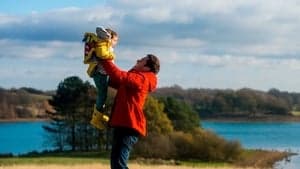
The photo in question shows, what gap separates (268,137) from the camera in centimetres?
13250

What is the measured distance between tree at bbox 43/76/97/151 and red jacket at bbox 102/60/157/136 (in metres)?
87.8

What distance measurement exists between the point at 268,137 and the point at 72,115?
4242 centimetres

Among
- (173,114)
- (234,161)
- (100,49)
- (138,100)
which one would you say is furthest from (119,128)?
(173,114)

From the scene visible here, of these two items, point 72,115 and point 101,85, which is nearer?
point 101,85

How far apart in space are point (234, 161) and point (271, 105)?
118181 mm

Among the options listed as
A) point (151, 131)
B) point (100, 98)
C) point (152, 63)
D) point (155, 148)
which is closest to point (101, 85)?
point (100, 98)

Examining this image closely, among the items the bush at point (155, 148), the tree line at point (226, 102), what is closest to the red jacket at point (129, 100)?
the bush at point (155, 148)

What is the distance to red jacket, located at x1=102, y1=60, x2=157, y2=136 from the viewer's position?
30.3ft

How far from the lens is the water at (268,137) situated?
94850 mm

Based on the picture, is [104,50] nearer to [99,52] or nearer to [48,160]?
[99,52]

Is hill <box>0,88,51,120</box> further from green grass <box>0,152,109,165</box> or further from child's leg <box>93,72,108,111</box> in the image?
child's leg <box>93,72,108,111</box>

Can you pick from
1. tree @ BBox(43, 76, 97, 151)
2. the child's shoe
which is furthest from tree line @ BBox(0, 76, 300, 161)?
the child's shoe

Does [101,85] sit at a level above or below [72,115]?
above

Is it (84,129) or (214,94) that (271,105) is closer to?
(214,94)
